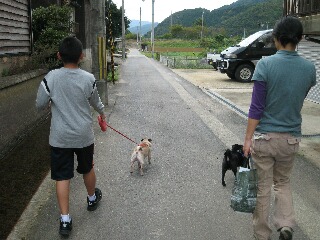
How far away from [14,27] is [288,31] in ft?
23.2

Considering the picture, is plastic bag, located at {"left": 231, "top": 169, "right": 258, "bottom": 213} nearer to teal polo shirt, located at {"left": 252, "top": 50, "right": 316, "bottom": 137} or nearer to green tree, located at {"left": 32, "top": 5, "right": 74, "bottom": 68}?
teal polo shirt, located at {"left": 252, "top": 50, "right": 316, "bottom": 137}

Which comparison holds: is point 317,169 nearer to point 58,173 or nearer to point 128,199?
point 128,199

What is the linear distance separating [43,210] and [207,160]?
276 centimetres

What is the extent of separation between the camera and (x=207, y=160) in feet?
18.9

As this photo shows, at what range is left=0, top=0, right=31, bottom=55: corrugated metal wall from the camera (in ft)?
24.5

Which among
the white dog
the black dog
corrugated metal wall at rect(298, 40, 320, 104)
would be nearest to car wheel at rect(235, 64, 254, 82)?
corrugated metal wall at rect(298, 40, 320, 104)

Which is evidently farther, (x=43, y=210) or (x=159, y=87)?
(x=159, y=87)

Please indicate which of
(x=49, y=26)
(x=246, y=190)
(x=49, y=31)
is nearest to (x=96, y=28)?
(x=49, y=31)

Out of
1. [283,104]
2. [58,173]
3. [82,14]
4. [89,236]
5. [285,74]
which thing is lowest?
[89,236]

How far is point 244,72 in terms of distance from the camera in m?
17.1

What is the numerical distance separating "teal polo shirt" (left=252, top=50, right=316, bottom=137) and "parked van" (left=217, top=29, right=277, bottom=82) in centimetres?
1439

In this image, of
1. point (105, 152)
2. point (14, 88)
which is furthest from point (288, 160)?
point (14, 88)

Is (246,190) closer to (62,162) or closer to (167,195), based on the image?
(167,195)

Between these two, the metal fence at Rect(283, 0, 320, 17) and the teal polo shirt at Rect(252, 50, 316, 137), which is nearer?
the teal polo shirt at Rect(252, 50, 316, 137)
